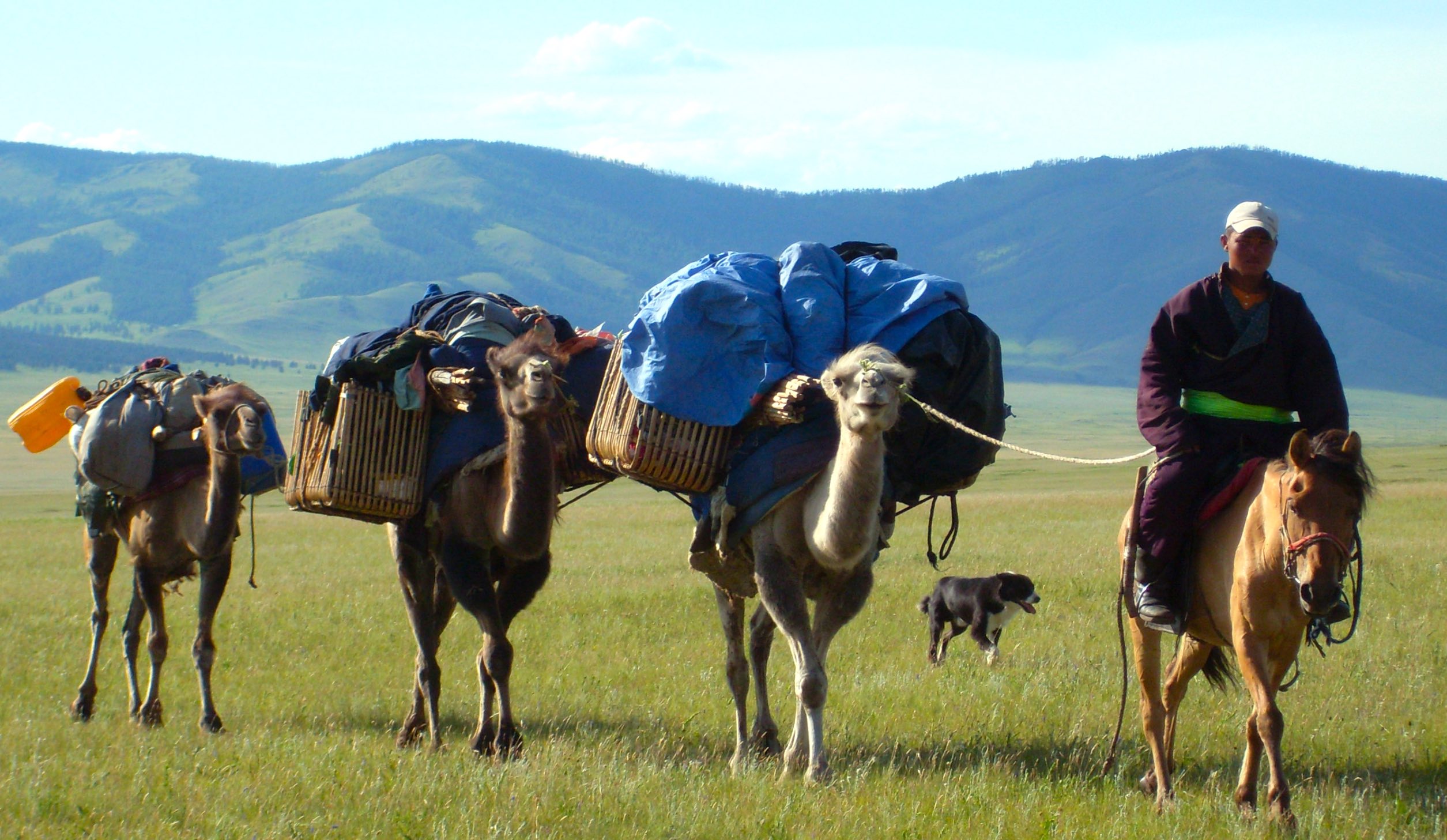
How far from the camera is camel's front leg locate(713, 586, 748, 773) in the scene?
363 inches

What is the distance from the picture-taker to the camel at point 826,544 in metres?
7.20

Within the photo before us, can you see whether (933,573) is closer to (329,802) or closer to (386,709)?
(386,709)

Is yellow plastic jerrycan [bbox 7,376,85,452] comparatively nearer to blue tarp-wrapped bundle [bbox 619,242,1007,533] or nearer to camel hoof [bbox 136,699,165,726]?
camel hoof [bbox 136,699,165,726]

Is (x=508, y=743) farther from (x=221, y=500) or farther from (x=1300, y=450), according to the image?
(x=1300, y=450)

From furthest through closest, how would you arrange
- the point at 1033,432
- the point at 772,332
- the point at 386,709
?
the point at 1033,432 → the point at 386,709 → the point at 772,332

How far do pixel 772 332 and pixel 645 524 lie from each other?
977 inches

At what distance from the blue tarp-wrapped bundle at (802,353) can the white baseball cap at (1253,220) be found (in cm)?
173

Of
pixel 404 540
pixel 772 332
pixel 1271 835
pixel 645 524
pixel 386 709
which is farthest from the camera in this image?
pixel 645 524

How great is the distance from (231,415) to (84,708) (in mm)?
2629

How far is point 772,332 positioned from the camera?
834 cm

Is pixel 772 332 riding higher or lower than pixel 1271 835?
higher

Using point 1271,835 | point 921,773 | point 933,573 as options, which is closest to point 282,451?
point 921,773

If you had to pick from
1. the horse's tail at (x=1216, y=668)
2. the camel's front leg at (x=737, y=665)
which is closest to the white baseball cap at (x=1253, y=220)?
the horse's tail at (x=1216, y=668)

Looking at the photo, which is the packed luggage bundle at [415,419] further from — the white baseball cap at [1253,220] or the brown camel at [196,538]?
the white baseball cap at [1253,220]
